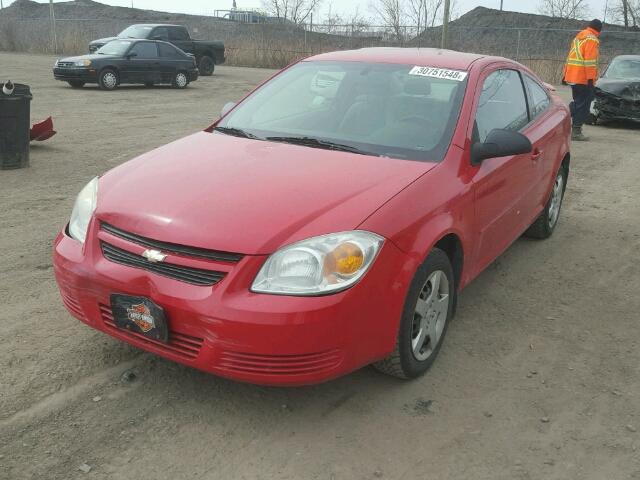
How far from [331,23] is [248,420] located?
3466 cm

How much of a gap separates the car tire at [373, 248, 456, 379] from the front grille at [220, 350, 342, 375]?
48 cm

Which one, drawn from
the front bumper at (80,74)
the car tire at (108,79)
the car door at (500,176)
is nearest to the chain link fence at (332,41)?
the car tire at (108,79)

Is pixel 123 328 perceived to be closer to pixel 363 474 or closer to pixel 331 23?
pixel 363 474

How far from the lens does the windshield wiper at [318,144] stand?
370 centimetres

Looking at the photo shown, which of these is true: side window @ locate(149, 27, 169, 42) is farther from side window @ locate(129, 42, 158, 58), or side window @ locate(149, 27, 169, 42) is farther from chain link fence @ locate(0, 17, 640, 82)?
chain link fence @ locate(0, 17, 640, 82)

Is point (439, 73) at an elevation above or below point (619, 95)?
above

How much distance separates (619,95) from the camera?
42.6 feet

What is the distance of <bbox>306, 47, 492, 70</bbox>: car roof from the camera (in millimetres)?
4270

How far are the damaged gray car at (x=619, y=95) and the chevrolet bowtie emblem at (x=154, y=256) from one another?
1230 centimetres

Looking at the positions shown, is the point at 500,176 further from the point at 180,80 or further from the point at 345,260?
the point at 180,80

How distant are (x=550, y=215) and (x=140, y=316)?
4.09 metres

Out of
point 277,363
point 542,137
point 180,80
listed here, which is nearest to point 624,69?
point 542,137

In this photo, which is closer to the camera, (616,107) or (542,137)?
(542,137)

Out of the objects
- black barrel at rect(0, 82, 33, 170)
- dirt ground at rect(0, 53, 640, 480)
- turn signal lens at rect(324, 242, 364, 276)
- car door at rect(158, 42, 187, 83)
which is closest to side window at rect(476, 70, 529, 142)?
dirt ground at rect(0, 53, 640, 480)
